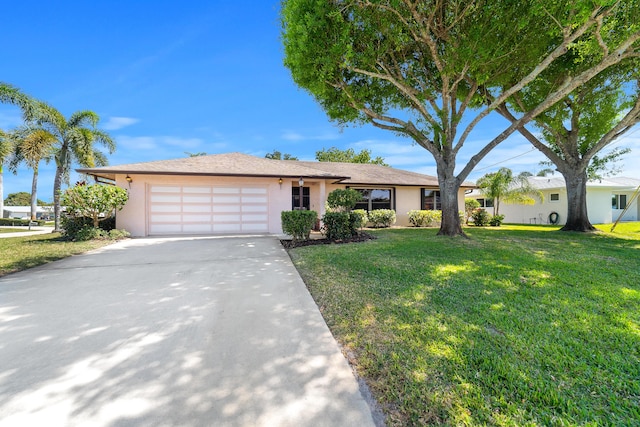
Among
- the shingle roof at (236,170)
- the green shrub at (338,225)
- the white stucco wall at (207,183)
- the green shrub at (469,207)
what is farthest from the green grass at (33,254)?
the green shrub at (469,207)

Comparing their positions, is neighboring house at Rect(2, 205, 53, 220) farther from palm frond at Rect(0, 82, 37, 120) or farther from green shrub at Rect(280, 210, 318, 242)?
green shrub at Rect(280, 210, 318, 242)

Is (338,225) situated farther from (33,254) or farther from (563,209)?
(563,209)

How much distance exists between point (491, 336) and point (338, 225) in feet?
21.5

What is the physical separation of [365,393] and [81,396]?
205 cm

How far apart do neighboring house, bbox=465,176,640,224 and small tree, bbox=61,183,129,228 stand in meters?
24.9

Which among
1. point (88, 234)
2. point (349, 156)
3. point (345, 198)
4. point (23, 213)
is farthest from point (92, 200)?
point (23, 213)

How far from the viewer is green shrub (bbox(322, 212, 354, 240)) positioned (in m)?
9.19

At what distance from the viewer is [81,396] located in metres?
2.00

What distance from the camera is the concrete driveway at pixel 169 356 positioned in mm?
1855

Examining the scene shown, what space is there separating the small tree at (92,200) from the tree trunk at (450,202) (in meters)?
11.7

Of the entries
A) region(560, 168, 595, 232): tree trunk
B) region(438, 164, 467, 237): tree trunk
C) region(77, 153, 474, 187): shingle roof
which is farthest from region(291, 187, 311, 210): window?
region(560, 168, 595, 232): tree trunk

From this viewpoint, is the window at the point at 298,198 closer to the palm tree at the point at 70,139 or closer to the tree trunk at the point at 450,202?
the tree trunk at the point at 450,202

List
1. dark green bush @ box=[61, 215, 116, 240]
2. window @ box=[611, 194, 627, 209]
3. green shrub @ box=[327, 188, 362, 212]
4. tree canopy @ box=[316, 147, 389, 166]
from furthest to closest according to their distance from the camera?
tree canopy @ box=[316, 147, 389, 166] → window @ box=[611, 194, 627, 209] → dark green bush @ box=[61, 215, 116, 240] → green shrub @ box=[327, 188, 362, 212]

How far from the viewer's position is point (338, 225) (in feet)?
30.1
